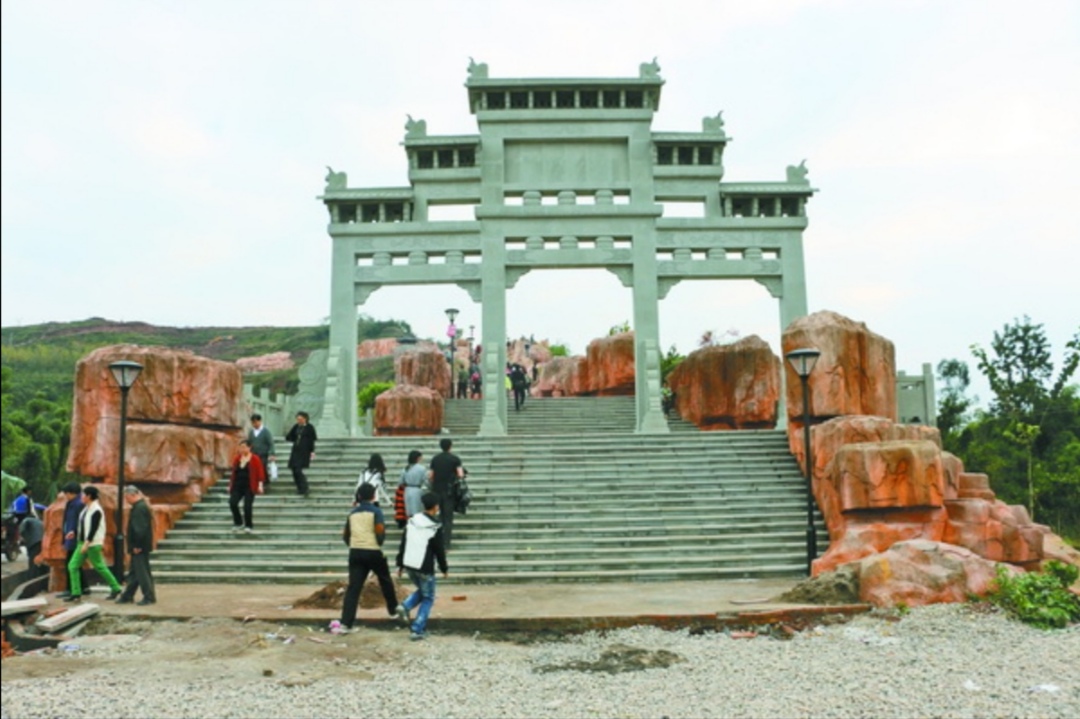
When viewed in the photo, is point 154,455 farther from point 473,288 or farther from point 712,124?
point 712,124

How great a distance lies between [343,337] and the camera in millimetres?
21578

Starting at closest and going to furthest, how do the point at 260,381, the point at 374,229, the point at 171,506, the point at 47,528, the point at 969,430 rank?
the point at 47,528, the point at 171,506, the point at 374,229, the point at 969,430, the point at 260,381

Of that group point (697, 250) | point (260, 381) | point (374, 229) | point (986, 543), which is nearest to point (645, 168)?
point (697, 250)

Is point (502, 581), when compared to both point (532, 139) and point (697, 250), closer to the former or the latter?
point (697, 250)

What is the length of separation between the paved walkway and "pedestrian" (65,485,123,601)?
206 mm

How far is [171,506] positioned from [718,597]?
8.14 metres

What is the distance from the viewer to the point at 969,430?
25391 mm

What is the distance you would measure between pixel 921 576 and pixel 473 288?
1461cm

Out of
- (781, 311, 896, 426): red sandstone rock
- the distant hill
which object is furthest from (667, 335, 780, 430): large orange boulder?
the distant hill

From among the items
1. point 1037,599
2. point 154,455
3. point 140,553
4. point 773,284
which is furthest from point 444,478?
point 773,284

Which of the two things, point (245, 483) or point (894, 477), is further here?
point (245, 483)

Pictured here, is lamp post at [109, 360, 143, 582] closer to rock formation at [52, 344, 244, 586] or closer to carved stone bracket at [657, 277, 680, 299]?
rock formation at [52, 344, 244, 586]

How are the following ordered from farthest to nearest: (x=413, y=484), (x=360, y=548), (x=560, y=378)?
(x=560, y=378) → (x=413, y=484) → (x=360, y=548)

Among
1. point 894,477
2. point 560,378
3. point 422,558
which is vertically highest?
point 560,378
